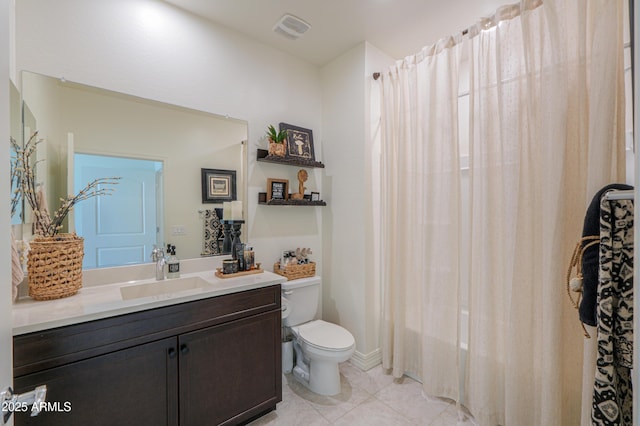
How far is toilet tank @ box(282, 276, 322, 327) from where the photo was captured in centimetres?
214

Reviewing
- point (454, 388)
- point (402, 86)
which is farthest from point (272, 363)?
point (402, 86)

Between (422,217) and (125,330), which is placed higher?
(422,217)

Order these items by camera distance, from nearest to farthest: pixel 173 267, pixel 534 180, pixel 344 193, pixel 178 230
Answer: pixel 534 180 < pixel 173 267 < pixel 178 230 < pixel 344 193

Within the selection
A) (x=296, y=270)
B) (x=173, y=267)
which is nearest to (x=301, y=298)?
(x=296, y=270)

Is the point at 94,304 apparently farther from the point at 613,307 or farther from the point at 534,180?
the point at 534,180

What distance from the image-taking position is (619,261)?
100 centimetres

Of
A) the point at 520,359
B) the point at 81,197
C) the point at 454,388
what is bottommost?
the point at 454,388

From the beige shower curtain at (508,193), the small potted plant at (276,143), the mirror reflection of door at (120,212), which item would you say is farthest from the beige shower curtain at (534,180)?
the mirror reflection of door at (120,212)

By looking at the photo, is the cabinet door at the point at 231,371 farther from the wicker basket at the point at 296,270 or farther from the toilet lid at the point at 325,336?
the wicker basket at the point at 296,270

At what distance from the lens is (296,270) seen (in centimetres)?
228

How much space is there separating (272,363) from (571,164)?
2.01 metres

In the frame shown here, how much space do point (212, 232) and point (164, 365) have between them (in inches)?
35.6

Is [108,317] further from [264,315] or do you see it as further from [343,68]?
[343,68]

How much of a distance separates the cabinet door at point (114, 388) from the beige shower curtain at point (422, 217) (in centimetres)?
159
